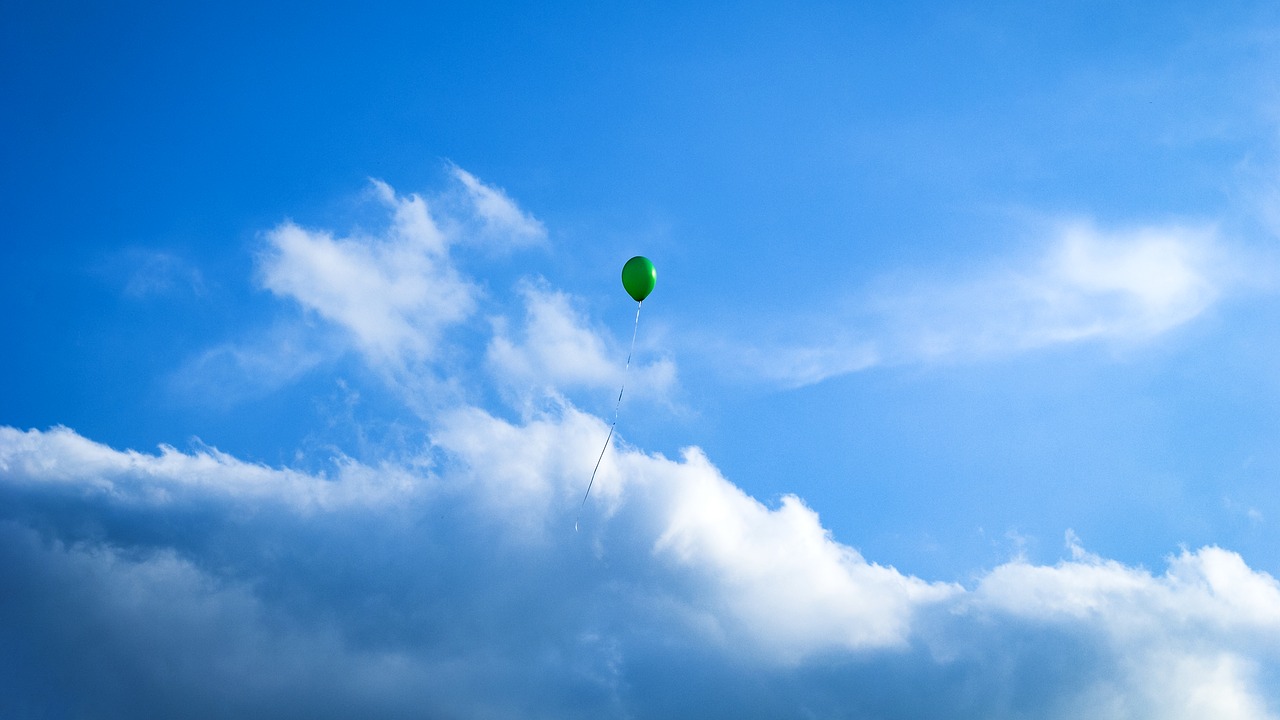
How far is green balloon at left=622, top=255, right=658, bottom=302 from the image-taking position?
38938mm

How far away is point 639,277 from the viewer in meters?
38.9

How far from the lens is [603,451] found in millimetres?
40969

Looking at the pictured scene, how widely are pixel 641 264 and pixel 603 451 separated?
346 inches

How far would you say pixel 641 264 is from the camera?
38938 millimetres

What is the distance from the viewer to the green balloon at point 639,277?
1533 inches

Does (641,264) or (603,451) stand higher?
(641,264)
